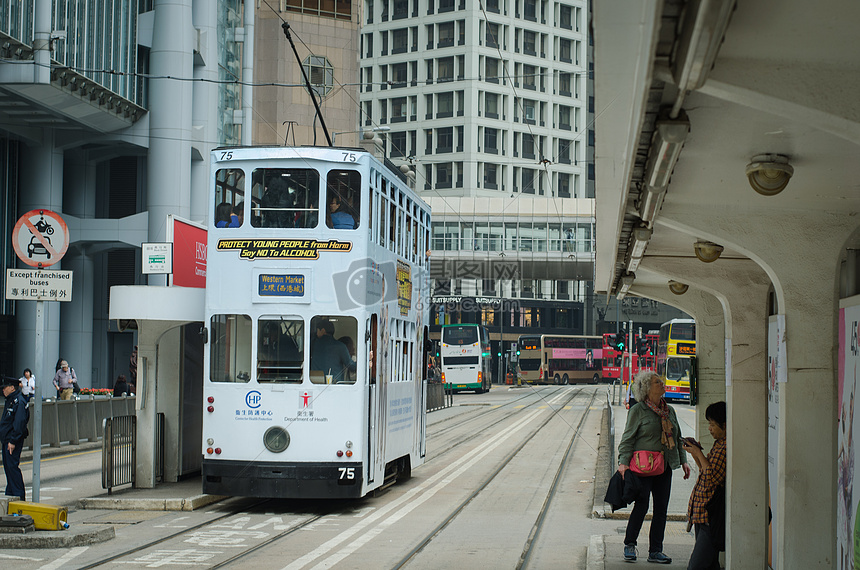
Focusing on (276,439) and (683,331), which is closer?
(276,439)

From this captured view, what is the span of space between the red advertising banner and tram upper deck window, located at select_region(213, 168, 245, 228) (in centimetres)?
170

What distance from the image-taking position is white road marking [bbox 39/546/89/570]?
8859mm

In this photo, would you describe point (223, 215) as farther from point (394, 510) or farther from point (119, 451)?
point (394, 510)

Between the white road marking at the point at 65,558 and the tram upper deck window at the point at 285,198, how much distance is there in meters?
4.39

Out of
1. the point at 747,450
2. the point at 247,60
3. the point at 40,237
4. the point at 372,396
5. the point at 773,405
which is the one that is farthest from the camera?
the point at 247,60

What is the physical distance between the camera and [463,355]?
56.4 meters

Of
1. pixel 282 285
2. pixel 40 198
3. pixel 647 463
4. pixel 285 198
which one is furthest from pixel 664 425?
pixel 40 198

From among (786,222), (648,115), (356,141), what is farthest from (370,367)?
(356,141)

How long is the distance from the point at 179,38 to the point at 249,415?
26.9m

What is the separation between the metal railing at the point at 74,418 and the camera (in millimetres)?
20578

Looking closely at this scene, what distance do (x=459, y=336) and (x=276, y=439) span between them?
43786mm

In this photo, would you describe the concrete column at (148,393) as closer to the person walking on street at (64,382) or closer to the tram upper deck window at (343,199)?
the tram upper deck window at (343,199)

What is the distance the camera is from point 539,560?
987 cm

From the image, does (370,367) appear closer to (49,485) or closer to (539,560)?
(539,560)
